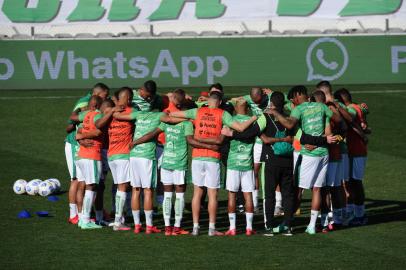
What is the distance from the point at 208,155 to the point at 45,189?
5.93 meters

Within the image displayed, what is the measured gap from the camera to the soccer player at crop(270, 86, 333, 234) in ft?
55.4

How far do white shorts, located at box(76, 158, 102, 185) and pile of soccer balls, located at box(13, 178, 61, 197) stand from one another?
413 cm

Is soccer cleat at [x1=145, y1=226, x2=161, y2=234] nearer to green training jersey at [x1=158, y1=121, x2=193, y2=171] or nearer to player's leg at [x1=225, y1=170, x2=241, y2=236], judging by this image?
green training jersey at [x1=158, y1=121, x2=193, y2=171]

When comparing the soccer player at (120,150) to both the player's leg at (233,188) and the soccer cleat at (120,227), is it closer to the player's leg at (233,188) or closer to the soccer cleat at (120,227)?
the soccer cleat at (120,227)

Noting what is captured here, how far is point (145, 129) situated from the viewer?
55.4ft

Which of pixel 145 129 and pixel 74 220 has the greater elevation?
pixel 145 129

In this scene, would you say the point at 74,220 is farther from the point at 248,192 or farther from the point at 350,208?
the point at 350,208

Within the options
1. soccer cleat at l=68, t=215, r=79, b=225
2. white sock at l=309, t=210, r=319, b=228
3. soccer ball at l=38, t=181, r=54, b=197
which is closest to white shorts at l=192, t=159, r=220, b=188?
white sock at l=309, t=210, r=319, b=228

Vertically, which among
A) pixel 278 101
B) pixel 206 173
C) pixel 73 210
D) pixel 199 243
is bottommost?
pixel 199 243

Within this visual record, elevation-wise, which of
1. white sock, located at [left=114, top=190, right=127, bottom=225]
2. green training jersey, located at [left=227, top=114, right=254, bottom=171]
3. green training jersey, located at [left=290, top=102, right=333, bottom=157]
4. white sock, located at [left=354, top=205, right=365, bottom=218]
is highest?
green training jersey, located at [left=290, top=102, right=333, bottom=157]

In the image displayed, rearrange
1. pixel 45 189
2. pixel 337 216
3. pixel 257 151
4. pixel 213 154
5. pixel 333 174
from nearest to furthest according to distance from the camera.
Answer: pixel 213 154 → pixel 333 174 → pixel 337 216 → pixel 257 151 → pixel 45 189

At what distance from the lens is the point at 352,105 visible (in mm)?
18188

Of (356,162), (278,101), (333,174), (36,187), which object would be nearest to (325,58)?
(36,187)

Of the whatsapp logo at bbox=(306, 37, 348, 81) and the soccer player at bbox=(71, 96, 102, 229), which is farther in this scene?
the whatsapp logo at bbox=(306, 37, 348, 81)
